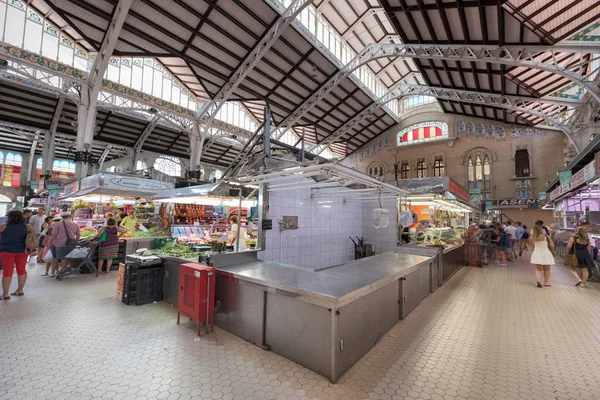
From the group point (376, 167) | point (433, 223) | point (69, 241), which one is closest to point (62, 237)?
point (69, 241)

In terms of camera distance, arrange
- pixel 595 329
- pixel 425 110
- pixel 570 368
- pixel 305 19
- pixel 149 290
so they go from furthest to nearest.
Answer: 1. pixel 425 110
2. pixel 305 19
3. pixel 149 290
4. pixel 595 329
5. pixel 570 368

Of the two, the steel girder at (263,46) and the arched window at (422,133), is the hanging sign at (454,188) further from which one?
the arched window at (422,133)

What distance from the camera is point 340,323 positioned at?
268 cm

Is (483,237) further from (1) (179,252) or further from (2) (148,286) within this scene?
(2) (148,286)

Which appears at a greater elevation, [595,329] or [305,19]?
[305,19]

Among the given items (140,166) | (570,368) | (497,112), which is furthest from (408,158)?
(140,166)

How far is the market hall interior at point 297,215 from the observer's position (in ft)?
9.32

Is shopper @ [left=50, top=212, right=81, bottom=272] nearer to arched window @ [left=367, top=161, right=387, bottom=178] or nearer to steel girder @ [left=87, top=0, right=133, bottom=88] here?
steel girder @ [left=87, top=0, right=133, bottom=88]

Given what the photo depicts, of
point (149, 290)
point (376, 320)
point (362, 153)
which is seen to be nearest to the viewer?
point (376, 320)

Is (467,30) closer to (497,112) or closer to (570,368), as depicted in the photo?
(497,112)

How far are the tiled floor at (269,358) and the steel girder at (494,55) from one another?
30.3 ft

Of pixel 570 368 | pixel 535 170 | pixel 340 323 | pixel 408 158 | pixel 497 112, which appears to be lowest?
pixel 570 368

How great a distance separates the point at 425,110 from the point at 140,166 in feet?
86.6

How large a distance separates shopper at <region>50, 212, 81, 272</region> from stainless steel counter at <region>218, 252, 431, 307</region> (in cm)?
502
